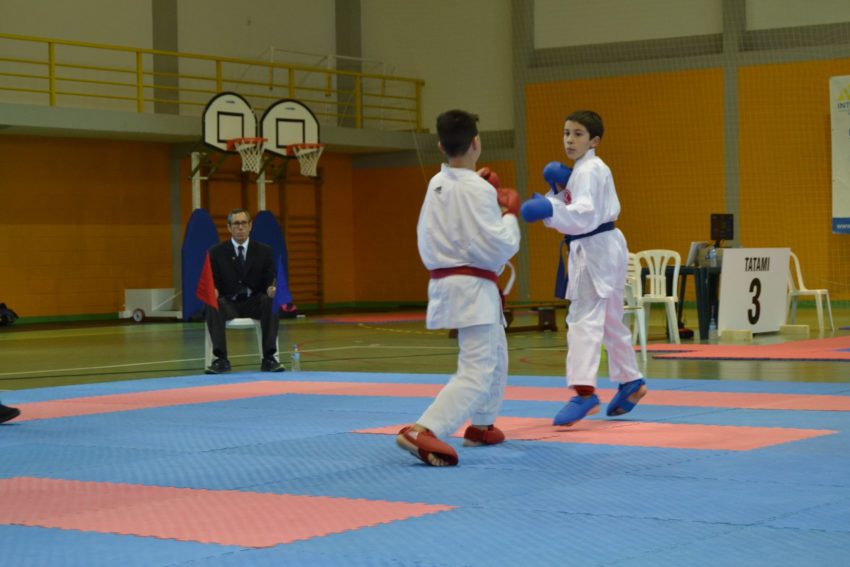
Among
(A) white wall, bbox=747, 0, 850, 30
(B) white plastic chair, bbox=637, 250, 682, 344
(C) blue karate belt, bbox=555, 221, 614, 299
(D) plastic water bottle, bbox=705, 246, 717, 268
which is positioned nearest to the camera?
(C) blue karate belt, bbox=555, 221, 614, 299

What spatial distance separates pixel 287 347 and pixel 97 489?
828cm

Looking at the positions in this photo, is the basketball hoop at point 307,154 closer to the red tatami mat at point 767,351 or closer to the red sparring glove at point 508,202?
→ the red tatami mat at point 767,351

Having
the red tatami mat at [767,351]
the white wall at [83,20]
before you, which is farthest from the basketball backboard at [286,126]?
the red tatami mat at [767,351]

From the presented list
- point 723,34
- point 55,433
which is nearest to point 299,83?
point 723,34

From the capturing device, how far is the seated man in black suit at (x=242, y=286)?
9633 millimetres

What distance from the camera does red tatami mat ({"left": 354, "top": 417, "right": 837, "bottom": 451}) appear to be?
203 inches

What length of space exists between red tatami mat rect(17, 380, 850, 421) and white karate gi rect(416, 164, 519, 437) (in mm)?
2227

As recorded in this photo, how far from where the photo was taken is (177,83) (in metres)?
20.3

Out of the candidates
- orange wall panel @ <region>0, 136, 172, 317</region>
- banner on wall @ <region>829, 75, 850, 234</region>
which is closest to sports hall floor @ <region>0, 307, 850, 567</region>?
banner on wall @ <region>829, 75, 850, 234</region>

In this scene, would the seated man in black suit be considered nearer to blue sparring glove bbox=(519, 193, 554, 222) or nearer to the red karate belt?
blue sparring glove bbox=(519, 193, 554, 222)

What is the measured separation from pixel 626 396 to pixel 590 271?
68 centimetres

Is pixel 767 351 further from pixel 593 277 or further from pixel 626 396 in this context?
pixel 593 277

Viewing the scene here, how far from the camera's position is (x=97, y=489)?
4.41m

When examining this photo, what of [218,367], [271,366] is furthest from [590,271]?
[218,367]
